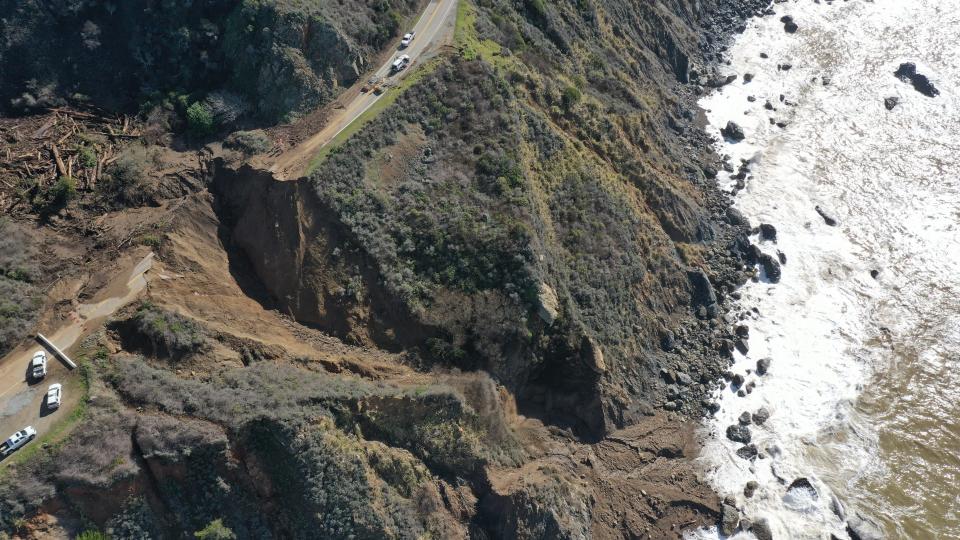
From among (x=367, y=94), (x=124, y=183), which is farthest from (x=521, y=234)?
(x=124, y=183)

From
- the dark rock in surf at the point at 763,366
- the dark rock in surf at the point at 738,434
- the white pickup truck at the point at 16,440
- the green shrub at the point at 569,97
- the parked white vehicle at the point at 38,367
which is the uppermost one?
the green shrub at the point at 569,97

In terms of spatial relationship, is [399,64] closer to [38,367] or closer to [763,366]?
[38,367]

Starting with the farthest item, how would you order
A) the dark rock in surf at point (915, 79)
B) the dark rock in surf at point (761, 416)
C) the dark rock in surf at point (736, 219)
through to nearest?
the dark rock in surf at point (915, 79) → the dark rock in surf at point (736, 219) → the dark rock in surf at point (761, 416)

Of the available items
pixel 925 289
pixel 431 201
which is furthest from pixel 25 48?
pixel 925 289

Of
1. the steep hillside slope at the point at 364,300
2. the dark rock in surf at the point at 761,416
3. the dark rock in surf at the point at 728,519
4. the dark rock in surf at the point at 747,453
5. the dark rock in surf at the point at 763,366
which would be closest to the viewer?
the steep hillside slope at the point at 364,300

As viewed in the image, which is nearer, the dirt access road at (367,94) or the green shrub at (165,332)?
the green shrub at (165,332)

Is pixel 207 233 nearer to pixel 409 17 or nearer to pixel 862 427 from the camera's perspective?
pixel 409 17

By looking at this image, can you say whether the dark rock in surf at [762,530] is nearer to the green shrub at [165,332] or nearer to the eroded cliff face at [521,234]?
the eroded cliff face at [521,234]

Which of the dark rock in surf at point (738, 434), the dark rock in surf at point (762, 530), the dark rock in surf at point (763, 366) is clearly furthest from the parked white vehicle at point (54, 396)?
the dark rock in surf at point (763, 366)
